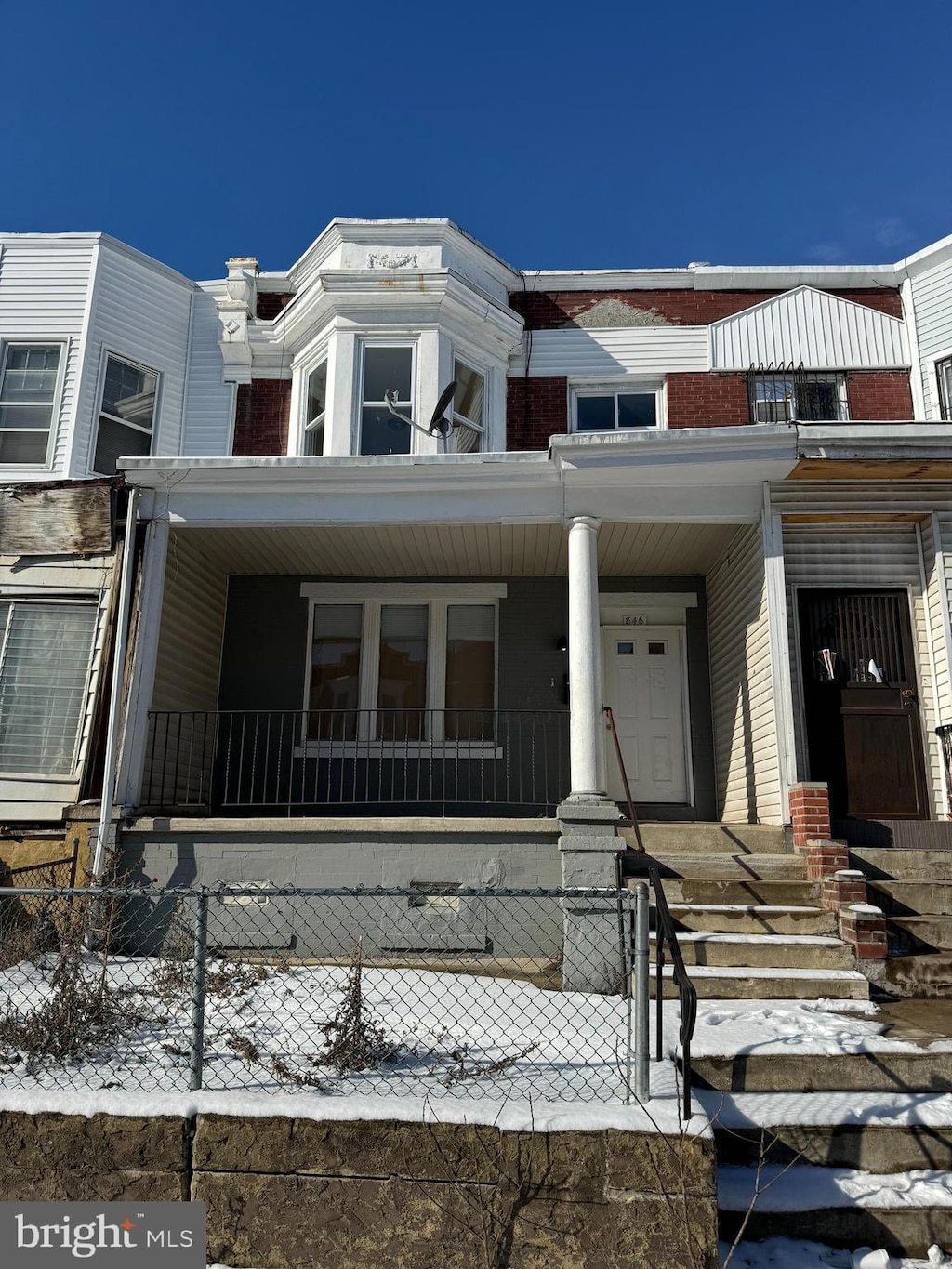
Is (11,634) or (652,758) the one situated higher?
(11,634)

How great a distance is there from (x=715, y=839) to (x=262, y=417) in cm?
695

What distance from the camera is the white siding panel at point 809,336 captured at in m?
10.8

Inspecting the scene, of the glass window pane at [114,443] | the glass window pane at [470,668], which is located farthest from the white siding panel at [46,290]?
the glass window pane at [470,668]

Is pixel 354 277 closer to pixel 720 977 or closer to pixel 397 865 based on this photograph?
pixel 397 865

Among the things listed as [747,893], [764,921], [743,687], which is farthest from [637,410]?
[764,921]

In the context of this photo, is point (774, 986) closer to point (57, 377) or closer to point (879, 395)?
point (879, 395)

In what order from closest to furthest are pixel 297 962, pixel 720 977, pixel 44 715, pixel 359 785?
1. pixel 720 977
2. pixel 297 962
3. pixel 44 715
4. pixel 359 785

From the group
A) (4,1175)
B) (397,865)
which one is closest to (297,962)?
(397,865)

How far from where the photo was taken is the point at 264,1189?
3748 millimetres

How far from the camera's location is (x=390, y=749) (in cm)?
973

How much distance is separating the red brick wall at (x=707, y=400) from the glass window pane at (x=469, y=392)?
2.17 m

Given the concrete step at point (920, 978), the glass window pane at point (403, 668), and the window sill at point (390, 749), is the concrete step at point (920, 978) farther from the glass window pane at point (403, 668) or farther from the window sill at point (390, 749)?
the glass window pane at point (403, 668)

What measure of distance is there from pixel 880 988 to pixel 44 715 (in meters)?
6.93

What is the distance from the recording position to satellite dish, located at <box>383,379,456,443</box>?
9523mm
